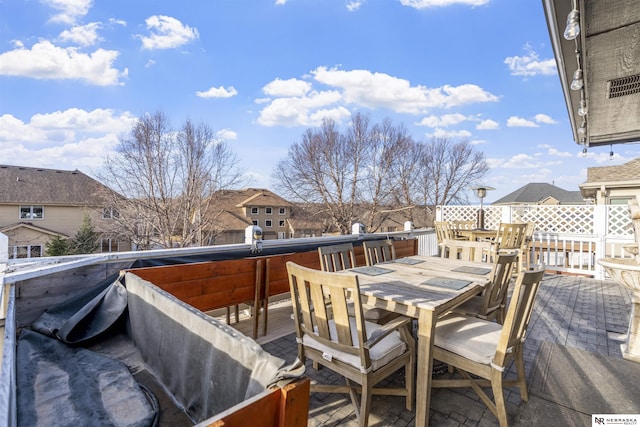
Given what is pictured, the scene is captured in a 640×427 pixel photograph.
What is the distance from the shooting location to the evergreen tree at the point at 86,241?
535 inches

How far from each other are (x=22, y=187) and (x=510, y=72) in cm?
2407

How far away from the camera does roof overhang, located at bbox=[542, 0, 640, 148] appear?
208 cm

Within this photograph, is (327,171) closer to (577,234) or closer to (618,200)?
(577,234)

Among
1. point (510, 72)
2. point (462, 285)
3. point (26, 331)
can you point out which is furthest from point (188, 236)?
point (510, 72)

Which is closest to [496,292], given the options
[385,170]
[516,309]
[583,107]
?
[516,309]

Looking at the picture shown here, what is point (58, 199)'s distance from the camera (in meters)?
16.6

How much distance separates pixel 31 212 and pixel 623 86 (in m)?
22.4

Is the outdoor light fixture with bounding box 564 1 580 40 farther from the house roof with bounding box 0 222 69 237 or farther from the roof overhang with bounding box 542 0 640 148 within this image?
the house roof with bounding box 0 222 69 237

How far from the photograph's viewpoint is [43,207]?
52.9 feet

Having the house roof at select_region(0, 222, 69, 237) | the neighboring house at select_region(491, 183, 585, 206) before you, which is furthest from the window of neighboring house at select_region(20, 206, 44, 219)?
the neighboring house at select_region(491, 183, 585, 206)

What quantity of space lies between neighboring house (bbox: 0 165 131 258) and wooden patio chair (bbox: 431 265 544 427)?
1521 centimetres

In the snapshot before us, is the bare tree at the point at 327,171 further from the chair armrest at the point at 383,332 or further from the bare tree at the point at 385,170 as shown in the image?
the chair armrest at the point at 383,332

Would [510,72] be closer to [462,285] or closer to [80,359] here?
[462,285]

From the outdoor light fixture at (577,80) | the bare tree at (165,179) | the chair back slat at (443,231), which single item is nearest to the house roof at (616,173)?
the chair back slat at (443,231)
